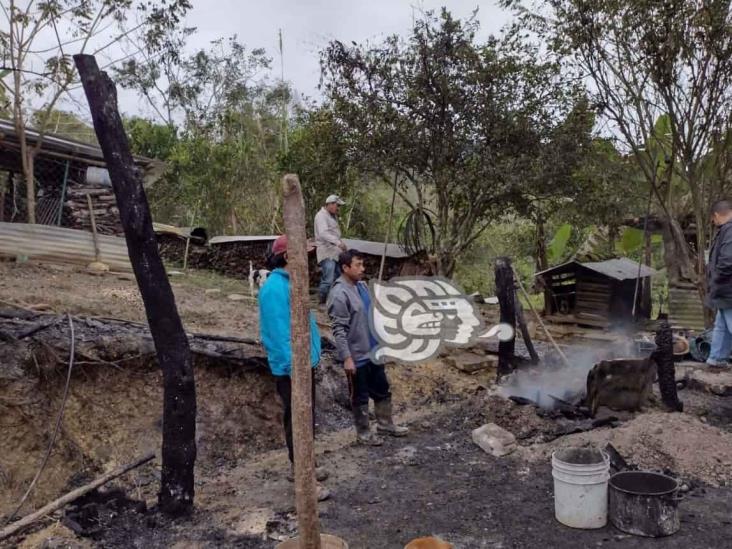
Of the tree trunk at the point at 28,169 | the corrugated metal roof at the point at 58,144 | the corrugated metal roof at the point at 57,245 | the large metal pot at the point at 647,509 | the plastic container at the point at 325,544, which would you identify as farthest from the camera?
the corrugated metal roof at the point at 58,144

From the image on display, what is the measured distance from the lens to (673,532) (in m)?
3.65

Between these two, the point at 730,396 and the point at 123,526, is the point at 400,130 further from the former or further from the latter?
the point at 123,526

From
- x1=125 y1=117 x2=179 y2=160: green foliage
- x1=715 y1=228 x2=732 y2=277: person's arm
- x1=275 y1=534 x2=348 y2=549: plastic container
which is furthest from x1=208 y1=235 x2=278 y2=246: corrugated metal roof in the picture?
x1=275 y1=534 x2=348 y2=549: plastic container

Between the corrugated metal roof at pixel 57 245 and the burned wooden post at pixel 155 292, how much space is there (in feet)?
25.7

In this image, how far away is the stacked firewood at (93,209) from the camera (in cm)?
1245

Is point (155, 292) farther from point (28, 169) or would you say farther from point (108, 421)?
point (28, 169)

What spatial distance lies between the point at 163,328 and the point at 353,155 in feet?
25.2

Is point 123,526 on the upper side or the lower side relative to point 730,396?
lower

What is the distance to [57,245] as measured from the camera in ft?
35.3

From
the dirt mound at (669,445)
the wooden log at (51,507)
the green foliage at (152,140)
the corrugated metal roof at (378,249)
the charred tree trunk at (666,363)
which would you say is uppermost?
the green foliage at (152,140)

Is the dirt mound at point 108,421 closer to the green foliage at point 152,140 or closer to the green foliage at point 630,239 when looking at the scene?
the green foliage at point 630,239

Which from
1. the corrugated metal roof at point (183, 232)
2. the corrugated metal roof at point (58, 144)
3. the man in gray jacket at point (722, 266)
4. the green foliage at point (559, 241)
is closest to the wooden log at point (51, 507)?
the man in gray jacket at point (722, 266)

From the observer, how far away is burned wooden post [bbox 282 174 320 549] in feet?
9.54

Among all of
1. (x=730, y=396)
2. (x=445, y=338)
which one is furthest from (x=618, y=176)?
(x=730, y=396)
